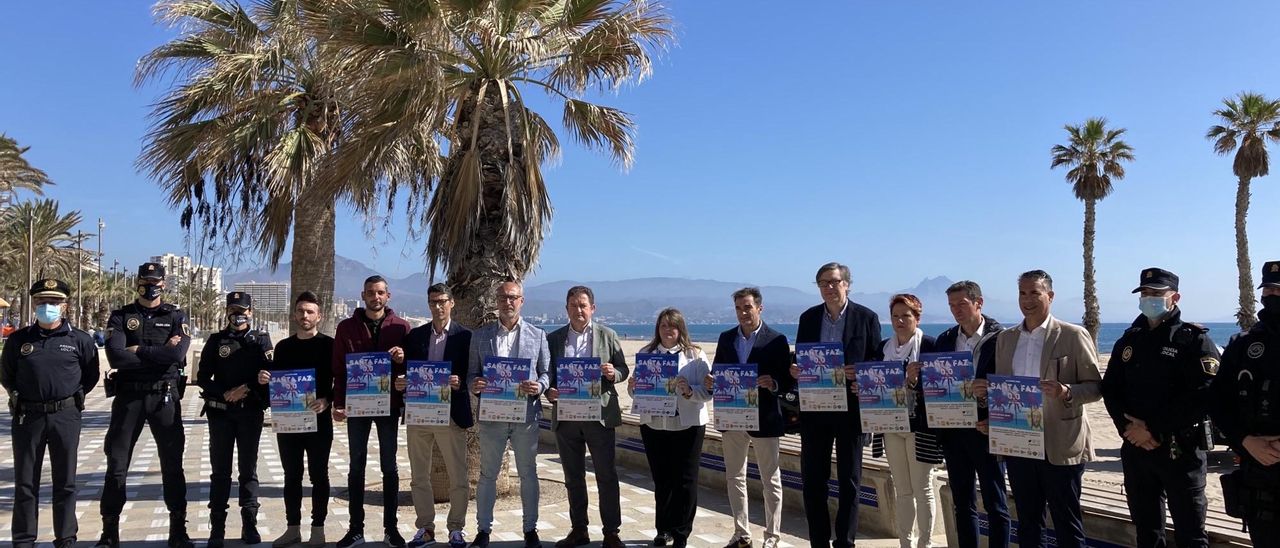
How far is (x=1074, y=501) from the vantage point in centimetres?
507

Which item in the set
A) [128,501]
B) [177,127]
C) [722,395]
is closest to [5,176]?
[177,127]

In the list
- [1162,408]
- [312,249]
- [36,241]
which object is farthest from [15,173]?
[1162,408]

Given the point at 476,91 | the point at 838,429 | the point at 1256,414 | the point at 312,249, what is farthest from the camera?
the point at 312,249

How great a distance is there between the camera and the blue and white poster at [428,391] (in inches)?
251

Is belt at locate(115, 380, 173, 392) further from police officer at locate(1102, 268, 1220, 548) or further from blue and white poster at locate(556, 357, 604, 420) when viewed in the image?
police officer at locate(1102, 268, 1220, 548)

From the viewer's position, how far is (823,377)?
19.5 ft

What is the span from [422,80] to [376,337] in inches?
103

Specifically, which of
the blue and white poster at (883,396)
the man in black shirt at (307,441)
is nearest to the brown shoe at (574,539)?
the man in black shirt at (307,441)

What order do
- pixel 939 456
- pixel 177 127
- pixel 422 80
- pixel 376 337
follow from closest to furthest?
pixel 939 456 < pixel 376 337 < pixel 422 80 < pixel 177 127

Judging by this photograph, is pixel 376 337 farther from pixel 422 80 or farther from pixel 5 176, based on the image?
pixel 5 176

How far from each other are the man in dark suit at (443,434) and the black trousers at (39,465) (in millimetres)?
2485

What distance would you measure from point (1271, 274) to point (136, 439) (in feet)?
25.0

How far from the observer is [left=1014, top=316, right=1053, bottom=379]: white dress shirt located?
529 cm

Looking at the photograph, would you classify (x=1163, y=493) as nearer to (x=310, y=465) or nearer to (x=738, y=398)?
(x=738, y=398)
